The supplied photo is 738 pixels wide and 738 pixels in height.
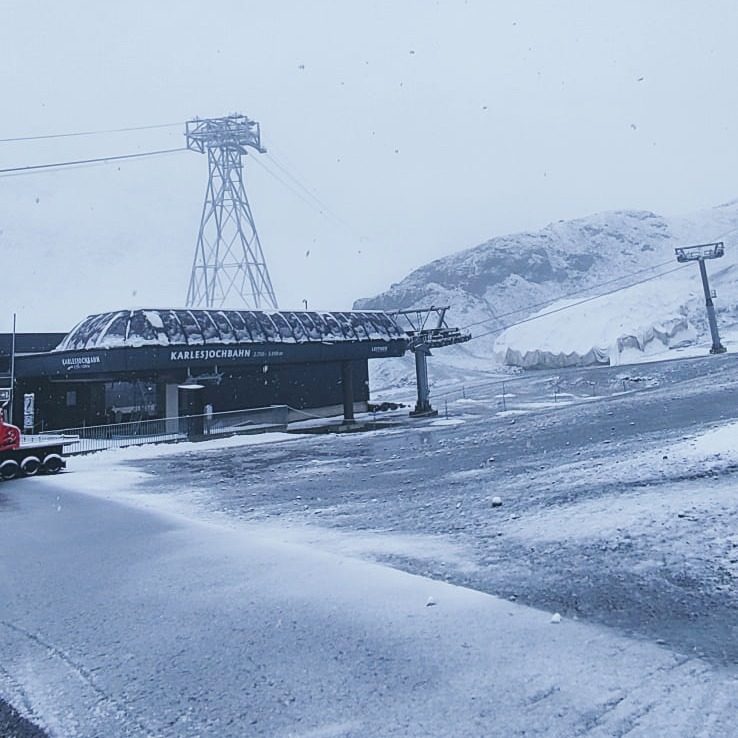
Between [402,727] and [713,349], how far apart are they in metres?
61.4

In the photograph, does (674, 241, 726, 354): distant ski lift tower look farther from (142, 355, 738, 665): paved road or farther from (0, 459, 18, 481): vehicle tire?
(0, 459, 18, 481): vehicle tire

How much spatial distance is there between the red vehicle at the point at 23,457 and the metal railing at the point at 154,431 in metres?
5.69

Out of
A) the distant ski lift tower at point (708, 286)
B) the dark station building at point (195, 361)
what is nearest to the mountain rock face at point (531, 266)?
the distant ski lift tower at point (708, 286)

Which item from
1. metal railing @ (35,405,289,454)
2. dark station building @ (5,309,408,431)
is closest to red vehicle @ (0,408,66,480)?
metal railing @ (35,405,289,454)

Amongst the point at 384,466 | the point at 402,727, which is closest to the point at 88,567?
the point at 402,727

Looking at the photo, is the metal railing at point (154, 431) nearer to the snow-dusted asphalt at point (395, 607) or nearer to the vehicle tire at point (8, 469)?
the vehicle tire at point (8, 469)

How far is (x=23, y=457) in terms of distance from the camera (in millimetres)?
17469

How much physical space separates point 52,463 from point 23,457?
29.3 inches

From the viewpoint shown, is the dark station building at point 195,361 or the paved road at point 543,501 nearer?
the paved road at point 543,501

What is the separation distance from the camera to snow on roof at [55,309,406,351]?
28.2 meters

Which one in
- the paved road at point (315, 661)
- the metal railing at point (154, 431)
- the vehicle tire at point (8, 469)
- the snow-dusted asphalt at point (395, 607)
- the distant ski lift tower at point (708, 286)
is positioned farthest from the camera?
the distant ski lift tower at point (708, 286)

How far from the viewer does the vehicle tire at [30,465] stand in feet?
57.1

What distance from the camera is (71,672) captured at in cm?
472

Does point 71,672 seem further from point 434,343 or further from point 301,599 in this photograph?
point 434,343
